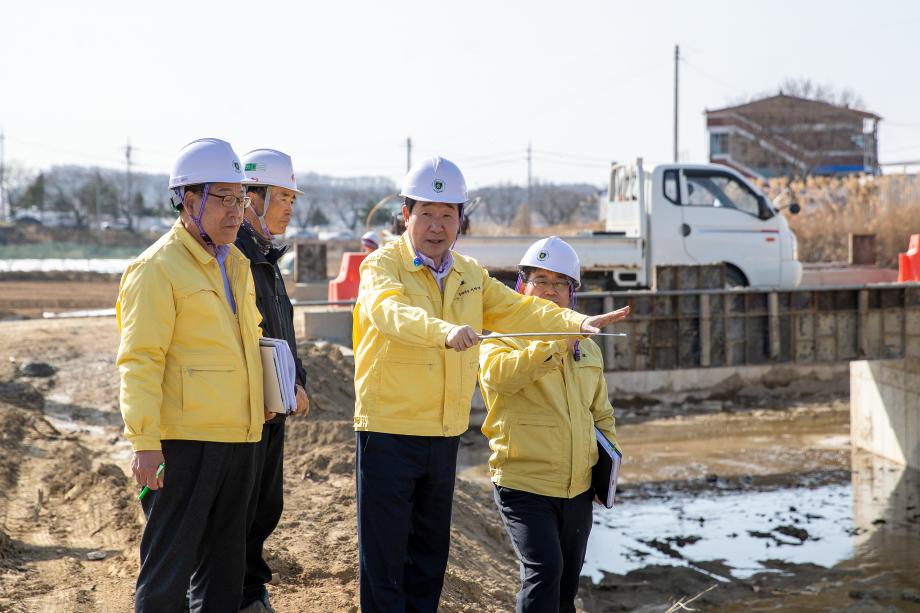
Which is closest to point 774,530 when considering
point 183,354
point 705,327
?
point 705,327

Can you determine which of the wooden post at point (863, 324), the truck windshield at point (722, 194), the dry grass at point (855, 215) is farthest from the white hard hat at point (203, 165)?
the dry grass at point (855, 215)

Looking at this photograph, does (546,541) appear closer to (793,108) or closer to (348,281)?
(348,281)

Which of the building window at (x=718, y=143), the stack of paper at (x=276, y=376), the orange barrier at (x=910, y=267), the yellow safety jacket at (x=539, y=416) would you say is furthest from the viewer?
the building window at (x=718, y=143)

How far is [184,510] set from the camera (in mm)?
3412

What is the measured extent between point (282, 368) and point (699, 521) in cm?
812

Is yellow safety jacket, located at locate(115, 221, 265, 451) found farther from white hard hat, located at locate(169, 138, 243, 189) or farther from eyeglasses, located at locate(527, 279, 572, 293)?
Result: eyeglasses, located at locate(527, 279, 572, 293)

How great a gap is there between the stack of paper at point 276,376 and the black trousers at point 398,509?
0.36 m

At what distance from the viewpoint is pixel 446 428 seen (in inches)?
150

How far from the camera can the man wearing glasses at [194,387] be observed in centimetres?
328

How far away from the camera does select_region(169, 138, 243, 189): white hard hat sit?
11.6 feet

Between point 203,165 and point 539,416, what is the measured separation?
5.74 feet

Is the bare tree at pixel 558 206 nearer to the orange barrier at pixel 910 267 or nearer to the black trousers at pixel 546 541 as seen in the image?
the orange barrier at pixel 910 267

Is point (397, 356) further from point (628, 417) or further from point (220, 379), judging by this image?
point (628, 417)

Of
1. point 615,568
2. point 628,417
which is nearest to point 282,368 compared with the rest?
point 615,568
